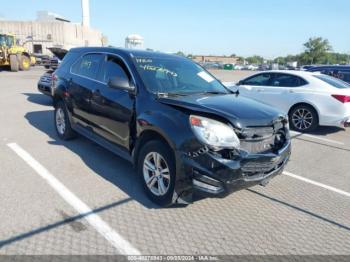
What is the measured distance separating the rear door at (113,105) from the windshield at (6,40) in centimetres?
2389

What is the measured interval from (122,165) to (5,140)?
278 centimetres

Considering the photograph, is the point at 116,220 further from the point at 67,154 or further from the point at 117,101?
the point at 67,154

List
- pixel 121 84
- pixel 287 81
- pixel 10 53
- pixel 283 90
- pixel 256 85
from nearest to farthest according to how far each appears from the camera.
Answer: pixel 121 84, pixel 283 90, pixel 287 81, pixel 256 85, pixel 10 53

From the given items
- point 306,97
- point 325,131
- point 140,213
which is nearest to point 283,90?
point 306,97

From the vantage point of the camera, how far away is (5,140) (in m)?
6.13

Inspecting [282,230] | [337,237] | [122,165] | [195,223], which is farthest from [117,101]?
[337,237]

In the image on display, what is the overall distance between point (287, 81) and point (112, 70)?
5.49 meters

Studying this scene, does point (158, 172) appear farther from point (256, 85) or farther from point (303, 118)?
point (256, 85)

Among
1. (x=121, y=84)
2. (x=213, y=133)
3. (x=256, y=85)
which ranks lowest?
(x=213, y=133)

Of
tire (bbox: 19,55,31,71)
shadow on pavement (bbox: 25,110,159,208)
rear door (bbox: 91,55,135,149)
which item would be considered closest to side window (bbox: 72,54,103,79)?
rear door (bbox: 91,55,135,149)

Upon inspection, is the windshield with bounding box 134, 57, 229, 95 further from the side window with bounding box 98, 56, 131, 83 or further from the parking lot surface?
the parking lot surface

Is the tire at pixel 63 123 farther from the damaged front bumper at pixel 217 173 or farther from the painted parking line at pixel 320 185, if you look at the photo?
the painted parking line at pixel 320 185

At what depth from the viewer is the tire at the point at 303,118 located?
7779 millimetres

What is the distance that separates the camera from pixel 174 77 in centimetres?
455
